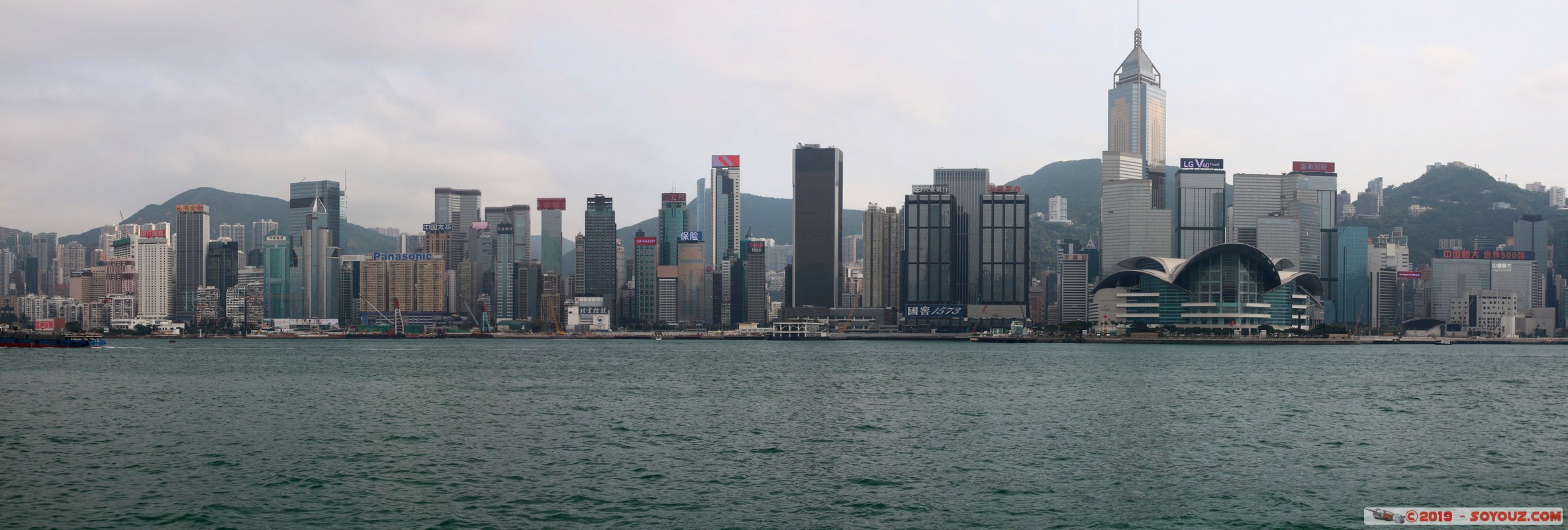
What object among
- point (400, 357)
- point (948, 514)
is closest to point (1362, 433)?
point (948, 514)

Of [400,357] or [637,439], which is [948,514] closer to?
[637,439]

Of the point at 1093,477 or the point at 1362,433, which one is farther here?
the point at 1362,433

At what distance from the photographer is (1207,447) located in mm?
41031

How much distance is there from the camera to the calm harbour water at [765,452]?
95.8 ft

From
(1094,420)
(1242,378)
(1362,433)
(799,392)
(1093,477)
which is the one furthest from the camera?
(1242,378)

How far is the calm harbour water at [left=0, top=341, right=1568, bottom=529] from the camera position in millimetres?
29188

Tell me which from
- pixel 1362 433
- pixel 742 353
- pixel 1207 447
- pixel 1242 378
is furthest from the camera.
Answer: pixel 742 353

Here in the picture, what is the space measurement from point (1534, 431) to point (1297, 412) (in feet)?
33.7

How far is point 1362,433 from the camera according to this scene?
45.5 m

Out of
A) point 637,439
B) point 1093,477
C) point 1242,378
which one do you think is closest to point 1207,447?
point 1093,477

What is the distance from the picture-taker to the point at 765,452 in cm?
3969

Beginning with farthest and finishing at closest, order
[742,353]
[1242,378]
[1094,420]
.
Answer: [742,353], [1242,378], [1094,420]

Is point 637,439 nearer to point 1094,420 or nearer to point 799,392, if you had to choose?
point 1094,420

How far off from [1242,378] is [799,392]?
35055 millimetres
